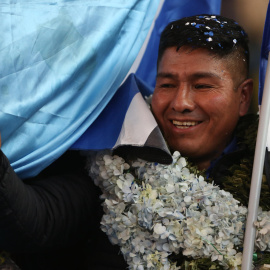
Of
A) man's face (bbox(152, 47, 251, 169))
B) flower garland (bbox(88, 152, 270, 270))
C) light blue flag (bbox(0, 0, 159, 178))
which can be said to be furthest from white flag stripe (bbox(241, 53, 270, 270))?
light blue flag (bbox(0, 0, 159, 178))

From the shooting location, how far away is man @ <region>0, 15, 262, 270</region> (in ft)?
7.84

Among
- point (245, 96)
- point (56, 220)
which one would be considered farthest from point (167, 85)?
point (56, 220)

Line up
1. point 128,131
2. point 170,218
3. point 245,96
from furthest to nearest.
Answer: point 245,96, point 128,131, point 170,218

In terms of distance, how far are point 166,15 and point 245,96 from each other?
69cm

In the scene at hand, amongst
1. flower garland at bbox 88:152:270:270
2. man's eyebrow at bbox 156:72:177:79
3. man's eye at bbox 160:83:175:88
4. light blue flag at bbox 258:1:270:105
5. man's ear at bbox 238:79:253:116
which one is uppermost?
light blue flag at bbox 258:1:270:105

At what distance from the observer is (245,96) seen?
2.66 metres

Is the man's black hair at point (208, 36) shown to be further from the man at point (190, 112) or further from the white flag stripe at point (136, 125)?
the white flag stripe at point (136, 125)

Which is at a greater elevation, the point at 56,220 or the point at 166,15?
the point at 166,15

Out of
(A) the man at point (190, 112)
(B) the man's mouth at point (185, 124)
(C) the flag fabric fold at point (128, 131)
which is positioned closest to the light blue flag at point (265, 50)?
(A) the man at point (190, 112)

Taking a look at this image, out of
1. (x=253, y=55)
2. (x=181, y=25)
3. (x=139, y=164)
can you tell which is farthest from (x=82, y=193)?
(x=253, y=55)

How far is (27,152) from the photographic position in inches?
86.2

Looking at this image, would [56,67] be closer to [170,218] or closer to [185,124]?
[185,124]

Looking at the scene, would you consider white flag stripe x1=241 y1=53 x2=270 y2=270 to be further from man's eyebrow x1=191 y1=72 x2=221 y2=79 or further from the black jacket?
the black jacket

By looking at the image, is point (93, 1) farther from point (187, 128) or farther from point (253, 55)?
point (253, 55)
